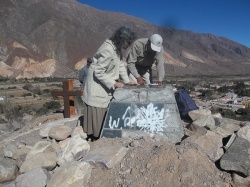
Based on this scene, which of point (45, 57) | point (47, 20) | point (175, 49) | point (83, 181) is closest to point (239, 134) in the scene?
point (83, 181)

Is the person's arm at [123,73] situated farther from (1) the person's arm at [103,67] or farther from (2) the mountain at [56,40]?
(2) the mountain at [56,40]

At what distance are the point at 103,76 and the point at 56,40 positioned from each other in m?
68.6

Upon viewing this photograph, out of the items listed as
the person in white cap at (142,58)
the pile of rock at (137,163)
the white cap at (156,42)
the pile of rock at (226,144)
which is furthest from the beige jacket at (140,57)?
the pile of rock at (137,163)

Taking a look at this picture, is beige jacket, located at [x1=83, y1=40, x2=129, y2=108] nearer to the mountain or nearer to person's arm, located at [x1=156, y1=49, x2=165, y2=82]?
person's arm, located at [x1=156, y1=49, x2=165, y2=82]

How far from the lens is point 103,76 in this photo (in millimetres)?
4926

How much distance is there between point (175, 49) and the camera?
110 m

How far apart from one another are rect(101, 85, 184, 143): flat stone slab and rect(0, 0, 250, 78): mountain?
1457 inches

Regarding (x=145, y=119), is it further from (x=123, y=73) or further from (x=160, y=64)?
(x=160, y=64)

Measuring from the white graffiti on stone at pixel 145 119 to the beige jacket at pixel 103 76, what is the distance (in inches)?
13.7

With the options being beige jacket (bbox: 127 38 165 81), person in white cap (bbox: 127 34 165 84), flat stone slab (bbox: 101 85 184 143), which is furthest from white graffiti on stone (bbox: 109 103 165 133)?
beige jacket (bbox: 127 38 165 81)

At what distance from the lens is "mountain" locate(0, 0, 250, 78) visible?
6091 centimetres

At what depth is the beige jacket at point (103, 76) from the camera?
4875 mm

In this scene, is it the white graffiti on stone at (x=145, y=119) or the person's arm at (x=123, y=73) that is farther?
the person's arm at (x=123, y=73)

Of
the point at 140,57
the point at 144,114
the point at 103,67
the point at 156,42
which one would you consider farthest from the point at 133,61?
the point at 144,114
